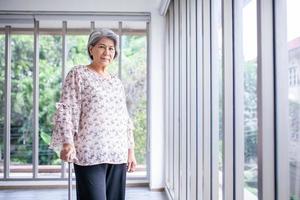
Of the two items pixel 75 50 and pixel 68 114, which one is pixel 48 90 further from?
pixel 68 114

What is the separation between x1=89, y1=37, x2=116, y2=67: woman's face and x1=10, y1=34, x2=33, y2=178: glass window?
2964 millimetres

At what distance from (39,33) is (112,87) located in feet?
10.2

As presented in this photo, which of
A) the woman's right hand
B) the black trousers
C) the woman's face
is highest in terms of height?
the woman's face

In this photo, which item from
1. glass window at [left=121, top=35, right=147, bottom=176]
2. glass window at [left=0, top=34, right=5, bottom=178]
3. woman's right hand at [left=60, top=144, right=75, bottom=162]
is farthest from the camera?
glass window at [left=121, top=35, right=147, bottom=176]

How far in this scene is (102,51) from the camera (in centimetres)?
180

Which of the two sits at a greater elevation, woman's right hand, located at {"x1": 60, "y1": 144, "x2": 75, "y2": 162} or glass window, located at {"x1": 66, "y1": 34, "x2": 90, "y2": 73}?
glass window, located at {"x1": 66, "y1": 34, "x2": 90, "y2": 73}

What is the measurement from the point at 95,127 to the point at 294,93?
3.21ft

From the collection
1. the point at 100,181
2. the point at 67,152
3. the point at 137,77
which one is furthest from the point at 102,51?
the point at 137,77

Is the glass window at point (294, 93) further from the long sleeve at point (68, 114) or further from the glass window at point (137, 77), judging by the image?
the glass window at point (137, 77)

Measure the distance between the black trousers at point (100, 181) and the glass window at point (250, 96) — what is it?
2.12ft

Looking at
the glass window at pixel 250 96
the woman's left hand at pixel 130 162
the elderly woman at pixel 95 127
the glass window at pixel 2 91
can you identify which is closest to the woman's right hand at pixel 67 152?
the elderly woman at pixel 95 127

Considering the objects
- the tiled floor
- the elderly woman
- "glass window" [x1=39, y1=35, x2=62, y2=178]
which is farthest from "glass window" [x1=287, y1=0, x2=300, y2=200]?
"glass window" [x1=39, y1=35, x2=62, y2=178]

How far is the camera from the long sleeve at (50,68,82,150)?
163 centimetres

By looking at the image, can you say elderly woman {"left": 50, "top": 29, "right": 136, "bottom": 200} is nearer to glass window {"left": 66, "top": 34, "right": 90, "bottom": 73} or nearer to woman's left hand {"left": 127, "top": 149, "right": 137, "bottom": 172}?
woman's left hand {"left": 127, "top": 149, "right": 137, "bottom": 172}
